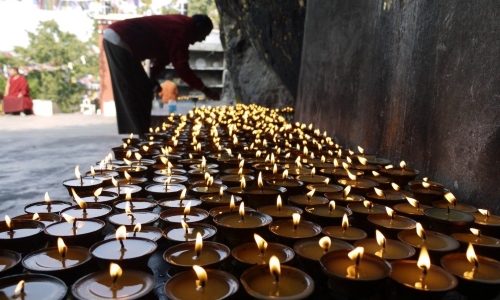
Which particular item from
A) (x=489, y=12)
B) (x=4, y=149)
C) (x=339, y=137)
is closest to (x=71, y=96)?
(x=4, y=149)

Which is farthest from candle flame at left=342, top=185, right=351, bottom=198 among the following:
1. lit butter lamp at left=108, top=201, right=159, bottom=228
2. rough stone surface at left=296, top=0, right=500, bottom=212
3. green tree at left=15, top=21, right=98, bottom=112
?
green tree at left=15, top=21, right=98, bottom=112

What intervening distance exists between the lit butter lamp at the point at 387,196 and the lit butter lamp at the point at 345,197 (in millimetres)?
68

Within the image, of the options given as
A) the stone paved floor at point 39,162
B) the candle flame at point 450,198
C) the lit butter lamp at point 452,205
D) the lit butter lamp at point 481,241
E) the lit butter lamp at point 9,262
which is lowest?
the stone paved floor at point 39,162

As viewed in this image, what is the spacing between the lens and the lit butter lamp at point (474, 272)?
124 cm

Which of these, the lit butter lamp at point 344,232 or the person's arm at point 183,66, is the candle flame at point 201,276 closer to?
the lit butter lamp at point 344,232

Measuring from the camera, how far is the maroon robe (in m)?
15.8

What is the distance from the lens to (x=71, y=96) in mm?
34906

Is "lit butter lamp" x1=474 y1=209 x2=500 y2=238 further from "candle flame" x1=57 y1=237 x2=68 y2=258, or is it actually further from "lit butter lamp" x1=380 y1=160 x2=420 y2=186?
"candle flame" x1=57 y1=237 x2=68 y2=258

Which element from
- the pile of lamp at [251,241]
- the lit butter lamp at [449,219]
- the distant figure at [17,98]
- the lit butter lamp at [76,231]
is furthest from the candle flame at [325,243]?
the distant figure at [17,98]

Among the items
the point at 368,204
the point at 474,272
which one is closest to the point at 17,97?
the point at 368,204

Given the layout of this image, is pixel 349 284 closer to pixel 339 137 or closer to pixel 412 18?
pixel 412 18

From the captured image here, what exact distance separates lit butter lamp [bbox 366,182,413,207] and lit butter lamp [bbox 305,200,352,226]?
27 centimetres

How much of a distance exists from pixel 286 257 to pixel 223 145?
8.40 ft

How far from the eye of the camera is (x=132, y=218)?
181 centimetres
